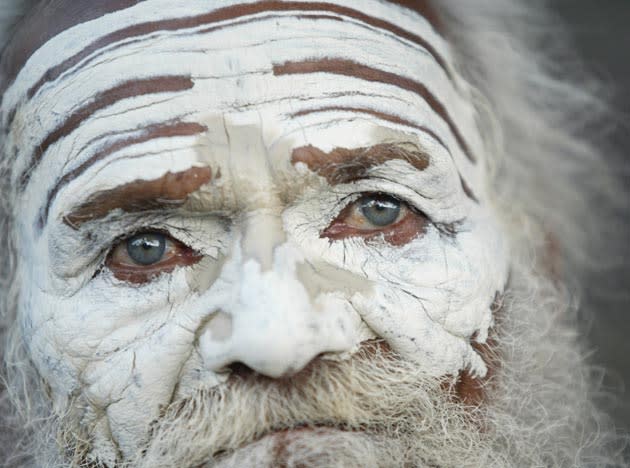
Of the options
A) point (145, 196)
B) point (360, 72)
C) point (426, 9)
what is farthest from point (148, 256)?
point (426, 9)

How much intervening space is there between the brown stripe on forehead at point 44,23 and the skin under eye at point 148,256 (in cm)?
42

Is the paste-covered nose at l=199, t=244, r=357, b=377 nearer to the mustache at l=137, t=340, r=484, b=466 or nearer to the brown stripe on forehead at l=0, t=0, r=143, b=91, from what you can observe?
the mustache at l=137, t=340, r=484, b=466

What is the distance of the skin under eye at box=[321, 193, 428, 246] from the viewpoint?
160 centimetres

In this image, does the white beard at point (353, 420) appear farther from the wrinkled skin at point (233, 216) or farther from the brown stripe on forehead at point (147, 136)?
the brown stripe on forehead at point (147, 136)

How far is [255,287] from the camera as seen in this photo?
4.73ft

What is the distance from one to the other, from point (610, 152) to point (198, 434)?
1681 millimetres

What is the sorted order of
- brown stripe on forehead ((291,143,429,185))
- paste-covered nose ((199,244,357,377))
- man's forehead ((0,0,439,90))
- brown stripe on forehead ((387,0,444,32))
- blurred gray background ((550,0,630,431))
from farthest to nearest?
blurred gray background ((550,0,630,431)) < brown stripe on forehead ((387,0,444,32)) < man's forehead ((0,0,439,90)) < brown stripe on forehead ((291,143,429,185)) < paste-covered nose ((199,244,357,377))

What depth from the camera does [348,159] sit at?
1526 mm

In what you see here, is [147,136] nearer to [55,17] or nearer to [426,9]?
[55,17]

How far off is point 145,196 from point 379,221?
43 centimetres

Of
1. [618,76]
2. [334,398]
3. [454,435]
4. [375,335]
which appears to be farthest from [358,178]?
[618,76]

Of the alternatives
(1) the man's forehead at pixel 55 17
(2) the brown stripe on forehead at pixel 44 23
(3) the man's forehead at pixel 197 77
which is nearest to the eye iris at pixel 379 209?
(3) the man's forehead at pixel 197 77

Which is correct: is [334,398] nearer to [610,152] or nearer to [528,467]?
[528,467]

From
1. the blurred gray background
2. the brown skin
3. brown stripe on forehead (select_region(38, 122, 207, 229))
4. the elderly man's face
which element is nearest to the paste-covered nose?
the elderly man's face
